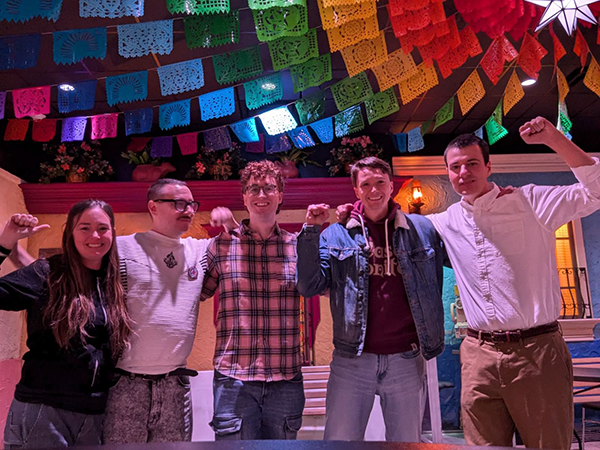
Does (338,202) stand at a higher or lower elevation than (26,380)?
higher

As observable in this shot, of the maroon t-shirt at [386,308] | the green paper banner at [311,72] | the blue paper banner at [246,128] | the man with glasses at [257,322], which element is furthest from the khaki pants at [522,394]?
the blue paper banner at [246,128]

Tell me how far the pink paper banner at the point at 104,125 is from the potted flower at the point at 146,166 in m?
1.15

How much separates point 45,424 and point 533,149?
6.48 m

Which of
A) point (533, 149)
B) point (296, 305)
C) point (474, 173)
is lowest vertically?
point (296, 305)

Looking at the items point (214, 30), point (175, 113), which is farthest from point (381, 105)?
point (175, 113)

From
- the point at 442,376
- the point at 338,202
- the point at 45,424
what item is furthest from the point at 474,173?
the point at 442,376

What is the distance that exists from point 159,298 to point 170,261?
192 millimetres

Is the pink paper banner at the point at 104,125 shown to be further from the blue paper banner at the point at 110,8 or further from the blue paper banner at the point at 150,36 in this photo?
the blue paper banner at the point at 110,8

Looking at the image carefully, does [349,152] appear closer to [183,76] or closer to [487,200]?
[183,76]

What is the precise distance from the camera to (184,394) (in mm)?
2008

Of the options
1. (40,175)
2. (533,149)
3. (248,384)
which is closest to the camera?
(248,384)

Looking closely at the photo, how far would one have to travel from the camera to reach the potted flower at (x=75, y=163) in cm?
533

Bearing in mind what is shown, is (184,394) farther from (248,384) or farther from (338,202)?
(338,202)

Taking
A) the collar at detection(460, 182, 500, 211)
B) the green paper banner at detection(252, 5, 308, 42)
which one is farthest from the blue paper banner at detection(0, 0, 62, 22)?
the collar at detection(460, 182, 500, 211)
